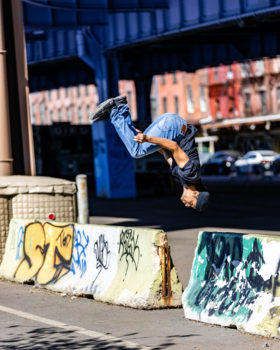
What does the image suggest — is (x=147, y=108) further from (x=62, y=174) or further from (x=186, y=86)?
(x=186, y=86)

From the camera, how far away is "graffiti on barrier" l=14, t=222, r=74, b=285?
1366cm

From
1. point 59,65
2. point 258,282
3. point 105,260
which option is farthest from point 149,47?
point 258,282

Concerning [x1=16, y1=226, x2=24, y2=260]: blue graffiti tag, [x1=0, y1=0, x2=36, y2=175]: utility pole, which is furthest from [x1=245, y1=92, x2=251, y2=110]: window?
[x1=16, y1=226, x2=24, y2=260]: blue graffiti tag

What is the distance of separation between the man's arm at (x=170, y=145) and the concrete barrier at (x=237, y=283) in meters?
1.44

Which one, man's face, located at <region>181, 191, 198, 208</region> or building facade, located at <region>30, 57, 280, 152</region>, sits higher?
building facade, located at <region>30, 57, 280, 152</region>

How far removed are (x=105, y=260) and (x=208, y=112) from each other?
70.5 metres

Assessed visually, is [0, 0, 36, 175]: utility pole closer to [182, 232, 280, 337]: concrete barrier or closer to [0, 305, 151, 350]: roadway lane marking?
[0, 305, 151, 350]: roadway lane marking

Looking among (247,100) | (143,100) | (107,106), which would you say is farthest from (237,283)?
(247,100)

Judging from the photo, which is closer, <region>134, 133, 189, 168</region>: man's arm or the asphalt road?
<region>134, 133, 189, 168</region>: man's arm

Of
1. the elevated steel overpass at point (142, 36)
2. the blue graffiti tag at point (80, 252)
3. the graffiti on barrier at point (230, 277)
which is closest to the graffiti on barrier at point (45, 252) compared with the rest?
the blue graffiti tag at point (80, 252)

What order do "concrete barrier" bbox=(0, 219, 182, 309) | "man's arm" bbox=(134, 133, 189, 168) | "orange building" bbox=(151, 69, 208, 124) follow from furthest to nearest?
"orange building" bbox=(151, 69, 208, 124) → "concrete barrier" bbox=(0, 219, 182, 309) → "man's arm" bbox=(134, 133, 189, 168)

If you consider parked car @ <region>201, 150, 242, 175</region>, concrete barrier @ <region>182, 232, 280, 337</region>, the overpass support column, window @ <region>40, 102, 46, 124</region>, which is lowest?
parked car @ <region>201, 150, 242, 175</region>

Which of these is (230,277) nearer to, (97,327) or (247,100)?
(97,327)

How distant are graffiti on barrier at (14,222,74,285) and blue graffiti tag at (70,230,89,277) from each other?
0.42ft
